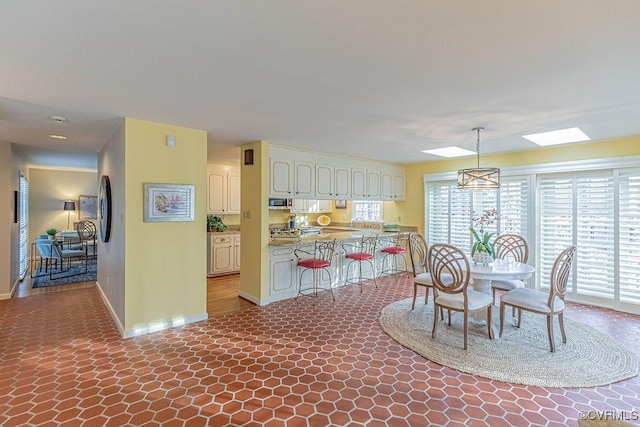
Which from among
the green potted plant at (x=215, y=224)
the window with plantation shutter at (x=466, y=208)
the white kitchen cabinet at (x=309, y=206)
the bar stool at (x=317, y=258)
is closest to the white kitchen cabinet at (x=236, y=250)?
the green potted plant at (x=215, y=224)

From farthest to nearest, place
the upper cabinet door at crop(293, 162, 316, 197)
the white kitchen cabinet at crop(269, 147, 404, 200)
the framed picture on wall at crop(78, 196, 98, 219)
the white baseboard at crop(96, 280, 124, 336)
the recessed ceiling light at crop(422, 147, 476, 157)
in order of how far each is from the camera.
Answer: the framed picture on wall at crop(78, 196, 98, 219) → the recessed ceiling light at crop(422, 147, 476, 157) → the upper cabinet door at crop(293, 162, 316, 197) → the white kitchen cabinet at crop(269, 147, 404, 200) → the white baseboard at crop(96, 280, 124, 336)

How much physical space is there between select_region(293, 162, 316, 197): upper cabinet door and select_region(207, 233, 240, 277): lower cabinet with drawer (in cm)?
231

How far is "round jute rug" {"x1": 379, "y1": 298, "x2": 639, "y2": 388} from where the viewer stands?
271cm

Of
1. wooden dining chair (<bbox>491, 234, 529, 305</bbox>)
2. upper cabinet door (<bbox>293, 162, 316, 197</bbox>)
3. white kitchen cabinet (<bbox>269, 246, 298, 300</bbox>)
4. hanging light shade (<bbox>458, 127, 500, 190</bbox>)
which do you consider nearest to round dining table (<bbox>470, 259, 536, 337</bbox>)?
wooden dining chair (<bbox>491, 234, 529, 305</bbox>)

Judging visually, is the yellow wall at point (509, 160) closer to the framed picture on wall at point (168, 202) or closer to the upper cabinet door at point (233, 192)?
the upper cabinet door at point (233, 192)

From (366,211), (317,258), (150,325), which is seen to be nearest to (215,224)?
(317,258)

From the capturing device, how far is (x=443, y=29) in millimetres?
1745

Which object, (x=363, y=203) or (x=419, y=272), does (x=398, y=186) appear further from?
(x=419, y=272)

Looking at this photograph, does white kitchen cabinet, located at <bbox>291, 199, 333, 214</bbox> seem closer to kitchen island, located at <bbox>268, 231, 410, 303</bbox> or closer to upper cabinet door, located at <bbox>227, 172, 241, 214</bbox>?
upper cabinet door, located at <bbox>227, 172, 241, 214</bbox>

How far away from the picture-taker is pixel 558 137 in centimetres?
448

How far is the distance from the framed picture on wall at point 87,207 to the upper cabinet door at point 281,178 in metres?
6.98

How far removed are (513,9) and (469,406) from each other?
2.54 metres

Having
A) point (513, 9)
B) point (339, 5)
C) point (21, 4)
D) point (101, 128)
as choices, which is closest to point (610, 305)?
point (513, 9)

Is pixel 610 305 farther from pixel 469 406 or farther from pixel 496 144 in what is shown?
pixel 469 406
